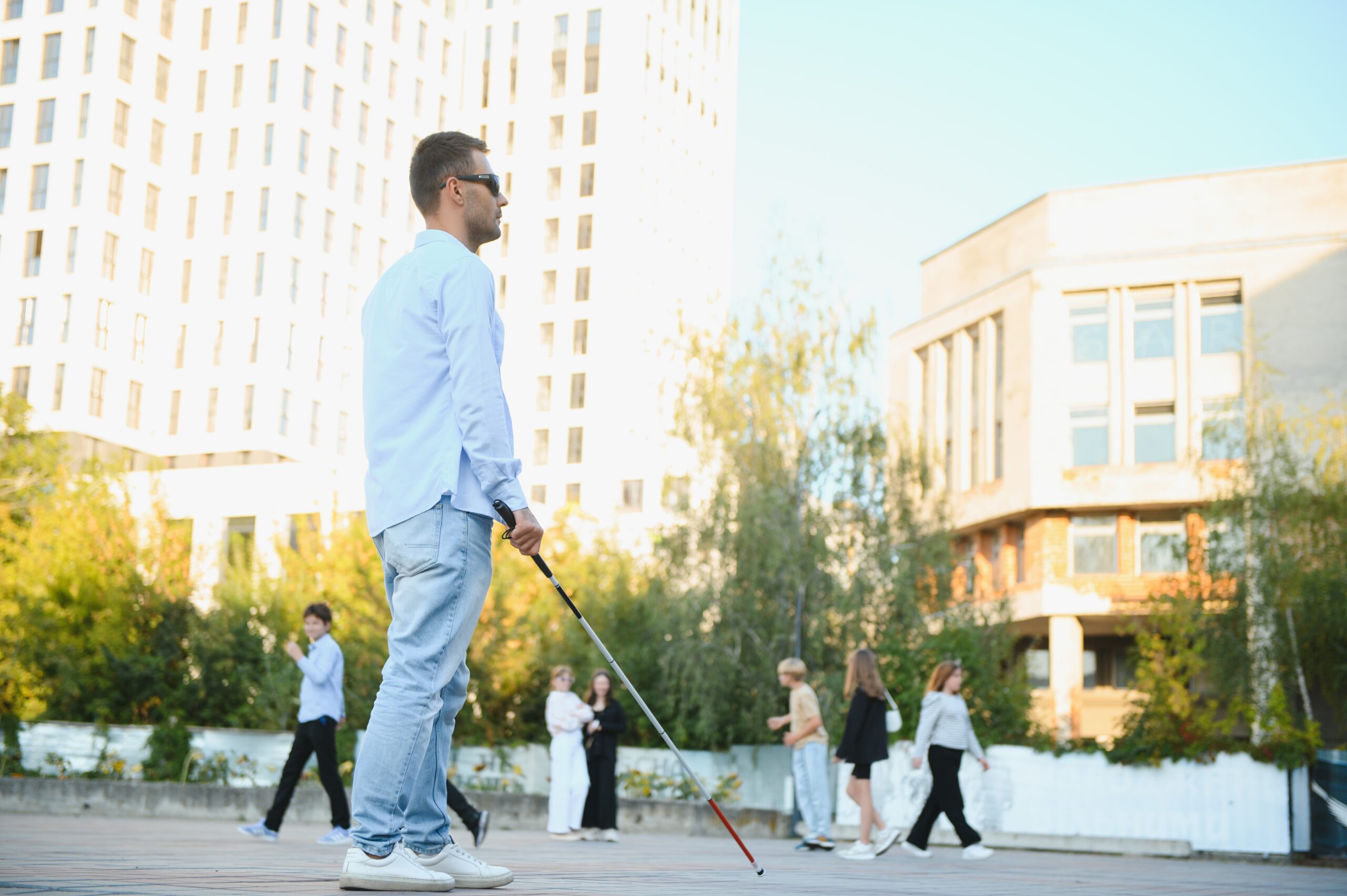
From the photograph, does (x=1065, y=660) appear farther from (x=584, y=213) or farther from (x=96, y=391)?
(x=584, y=213)

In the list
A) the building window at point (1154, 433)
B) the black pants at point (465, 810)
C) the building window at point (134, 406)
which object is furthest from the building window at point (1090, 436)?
the building window at point (134, 406)

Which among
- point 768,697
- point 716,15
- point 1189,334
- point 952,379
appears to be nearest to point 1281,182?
point 1189,334

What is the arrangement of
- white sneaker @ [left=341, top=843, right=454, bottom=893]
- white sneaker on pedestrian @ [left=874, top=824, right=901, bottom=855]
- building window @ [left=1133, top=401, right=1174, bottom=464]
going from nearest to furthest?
white sneaker @ [left=341, top=843, right=454, bottom=893]
white sneaker on pedestrian @ [left=874, top=824, right=901, bottom=855]
building window @ [left=1133, top=401, right=1174, bottom=464]

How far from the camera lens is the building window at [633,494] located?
78.4 metres

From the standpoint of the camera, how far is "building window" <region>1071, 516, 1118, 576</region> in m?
44.0

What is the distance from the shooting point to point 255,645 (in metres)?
25.9

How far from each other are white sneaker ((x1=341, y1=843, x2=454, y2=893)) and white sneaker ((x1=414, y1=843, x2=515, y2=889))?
232 mm

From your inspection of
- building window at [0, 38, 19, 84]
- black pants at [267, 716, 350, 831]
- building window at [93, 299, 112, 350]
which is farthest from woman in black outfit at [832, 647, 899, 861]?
building window at [0, 38, 19, 84]

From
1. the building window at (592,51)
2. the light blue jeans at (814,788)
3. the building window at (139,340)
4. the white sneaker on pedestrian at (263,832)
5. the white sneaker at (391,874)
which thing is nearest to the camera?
the white sneaker at (391,874)

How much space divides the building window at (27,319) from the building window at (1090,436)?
45.3 metres

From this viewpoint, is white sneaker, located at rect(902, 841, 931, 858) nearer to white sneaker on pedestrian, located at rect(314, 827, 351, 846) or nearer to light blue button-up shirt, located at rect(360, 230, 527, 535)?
white sneaker on pedestrian, located at rect(314, 827, 351, 846)

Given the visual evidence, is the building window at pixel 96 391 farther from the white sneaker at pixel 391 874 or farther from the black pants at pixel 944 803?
→ the white sneaker at pixel 391 874

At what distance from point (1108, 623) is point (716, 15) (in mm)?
61157

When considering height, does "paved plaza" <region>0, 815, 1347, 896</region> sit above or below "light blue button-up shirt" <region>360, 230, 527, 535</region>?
below
